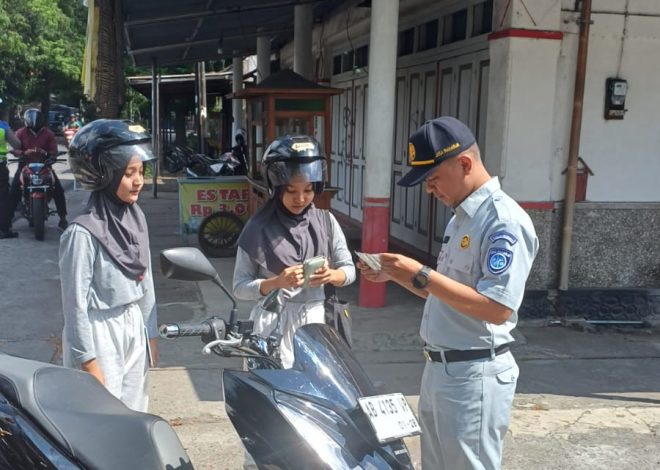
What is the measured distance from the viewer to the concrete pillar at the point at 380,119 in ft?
19.8

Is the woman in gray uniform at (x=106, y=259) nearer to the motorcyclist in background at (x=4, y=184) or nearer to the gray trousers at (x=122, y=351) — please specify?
the gray trousers at (x=122, y=351)

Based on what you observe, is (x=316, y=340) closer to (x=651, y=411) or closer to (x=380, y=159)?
(x=651, y=411)

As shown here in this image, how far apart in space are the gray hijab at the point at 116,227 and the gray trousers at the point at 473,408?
4.19ft

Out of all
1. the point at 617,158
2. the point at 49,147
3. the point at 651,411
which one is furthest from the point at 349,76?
the point at 651,411

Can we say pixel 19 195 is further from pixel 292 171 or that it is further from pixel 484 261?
pixel 484 261

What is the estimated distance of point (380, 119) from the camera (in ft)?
20.0

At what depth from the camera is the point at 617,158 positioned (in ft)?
20.1

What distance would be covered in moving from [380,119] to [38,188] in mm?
5361

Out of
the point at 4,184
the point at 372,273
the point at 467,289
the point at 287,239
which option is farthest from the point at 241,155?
the point at 467,289

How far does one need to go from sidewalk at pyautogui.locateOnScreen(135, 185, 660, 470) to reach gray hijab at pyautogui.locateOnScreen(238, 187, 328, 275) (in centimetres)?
132

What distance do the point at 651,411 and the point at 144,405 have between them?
10.6 ft

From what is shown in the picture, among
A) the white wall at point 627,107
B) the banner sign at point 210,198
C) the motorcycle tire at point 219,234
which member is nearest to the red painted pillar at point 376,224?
the white wall at point 627,107

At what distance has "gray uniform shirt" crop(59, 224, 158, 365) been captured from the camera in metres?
2.65

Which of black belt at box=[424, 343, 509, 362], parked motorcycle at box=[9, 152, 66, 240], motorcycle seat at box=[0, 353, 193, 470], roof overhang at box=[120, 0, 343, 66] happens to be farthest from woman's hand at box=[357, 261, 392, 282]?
parked motorcycle at box=[9, 152, 66, 240]
